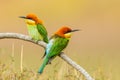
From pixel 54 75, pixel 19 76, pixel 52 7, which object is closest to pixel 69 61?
pixel 19 76

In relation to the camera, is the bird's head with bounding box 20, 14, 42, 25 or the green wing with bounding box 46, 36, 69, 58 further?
the bird's head with bounding box 20, 14, 42, 25

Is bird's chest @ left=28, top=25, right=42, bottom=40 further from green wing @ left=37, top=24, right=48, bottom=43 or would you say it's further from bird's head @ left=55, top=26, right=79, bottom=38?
bird's head @ left=55, top=26, right=79, bottom=38

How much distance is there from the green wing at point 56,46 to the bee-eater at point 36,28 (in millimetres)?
70

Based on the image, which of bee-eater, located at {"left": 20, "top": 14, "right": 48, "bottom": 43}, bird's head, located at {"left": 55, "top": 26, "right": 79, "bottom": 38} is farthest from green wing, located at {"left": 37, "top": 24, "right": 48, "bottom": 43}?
bird's head, located at {"left": 55, "top": 26, "right": 79, "bottom": 38}

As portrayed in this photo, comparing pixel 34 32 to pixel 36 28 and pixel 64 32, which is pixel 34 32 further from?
pixel 64 32

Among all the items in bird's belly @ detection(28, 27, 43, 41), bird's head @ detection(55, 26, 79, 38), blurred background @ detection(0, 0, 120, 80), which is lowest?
blurred background @ detection(0, 0, 120, 80)

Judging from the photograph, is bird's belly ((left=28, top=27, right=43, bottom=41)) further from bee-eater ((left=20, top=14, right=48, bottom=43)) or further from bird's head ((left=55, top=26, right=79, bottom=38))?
bird's head ((left=55, top=26, right=79, bottom=38))

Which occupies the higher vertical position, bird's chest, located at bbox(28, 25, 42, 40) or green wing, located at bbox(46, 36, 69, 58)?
green wing, located at bbox(46, 36, 69, 58)

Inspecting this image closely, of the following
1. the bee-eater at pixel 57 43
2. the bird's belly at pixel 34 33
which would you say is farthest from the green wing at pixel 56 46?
the bird's belly at pixel 34 33

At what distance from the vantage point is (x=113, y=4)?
1560 cm

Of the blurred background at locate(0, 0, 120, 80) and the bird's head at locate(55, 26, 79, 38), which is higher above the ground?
the bird's head at locate(55, 26, 79, 38)

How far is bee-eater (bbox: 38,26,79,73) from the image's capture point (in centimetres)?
533

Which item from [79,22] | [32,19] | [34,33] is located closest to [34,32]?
[34,33]

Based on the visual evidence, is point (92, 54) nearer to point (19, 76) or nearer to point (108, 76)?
point (108, 76)
